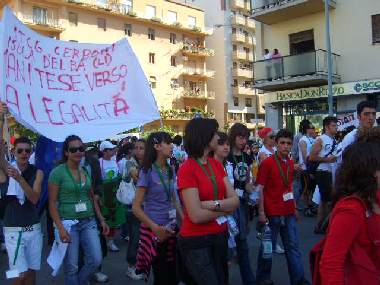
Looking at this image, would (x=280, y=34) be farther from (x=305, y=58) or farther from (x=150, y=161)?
(x=150, y=161)

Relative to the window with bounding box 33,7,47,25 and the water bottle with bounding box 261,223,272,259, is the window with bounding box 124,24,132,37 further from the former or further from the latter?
the water bottle with bounding box 261,223,272,259

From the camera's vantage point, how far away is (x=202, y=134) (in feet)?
11.0

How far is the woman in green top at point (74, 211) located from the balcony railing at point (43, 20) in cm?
3725

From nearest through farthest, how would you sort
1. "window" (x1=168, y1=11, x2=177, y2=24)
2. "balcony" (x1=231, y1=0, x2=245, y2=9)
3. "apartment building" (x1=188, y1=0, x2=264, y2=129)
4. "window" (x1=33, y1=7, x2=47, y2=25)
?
"window" (x1=33, y1=7, x2=47, y2=25) < "window" (x1=168, y1=11, x2=177, y2=24) < "apartment building" (x1=188, y1=0, x2=264, y2=129) < "balcony" (x1=231, y1=0, x2=245, y2=9)

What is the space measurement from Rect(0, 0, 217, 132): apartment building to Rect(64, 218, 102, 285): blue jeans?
37.5 m

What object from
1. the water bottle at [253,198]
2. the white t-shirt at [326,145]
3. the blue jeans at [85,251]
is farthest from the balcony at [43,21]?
the blue jeans at [85,251]

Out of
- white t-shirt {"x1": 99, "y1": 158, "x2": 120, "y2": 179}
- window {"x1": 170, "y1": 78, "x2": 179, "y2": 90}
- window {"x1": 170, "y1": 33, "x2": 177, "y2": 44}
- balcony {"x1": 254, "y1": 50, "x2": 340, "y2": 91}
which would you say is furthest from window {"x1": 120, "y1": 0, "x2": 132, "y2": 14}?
white t-shirt {"x1": 99, "y1": 158, "x2": 120, "y2": 179}

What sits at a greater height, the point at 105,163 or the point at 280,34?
the point at 280,34

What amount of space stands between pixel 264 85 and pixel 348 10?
15.9ft

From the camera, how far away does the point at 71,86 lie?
6383mm

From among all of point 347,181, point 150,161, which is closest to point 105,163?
point 150,161

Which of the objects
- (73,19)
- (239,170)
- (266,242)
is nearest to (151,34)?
(73,19)

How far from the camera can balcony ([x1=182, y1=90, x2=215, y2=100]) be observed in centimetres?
5120

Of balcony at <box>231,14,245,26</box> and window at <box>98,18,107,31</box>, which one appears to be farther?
balcony at <box>231,14,245,26</box>
